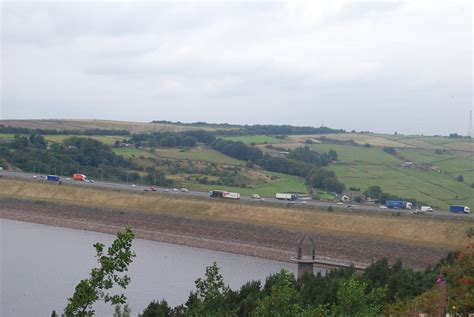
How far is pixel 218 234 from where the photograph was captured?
5553 cm

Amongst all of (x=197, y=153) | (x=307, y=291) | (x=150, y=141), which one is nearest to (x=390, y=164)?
(x=197, y=153)

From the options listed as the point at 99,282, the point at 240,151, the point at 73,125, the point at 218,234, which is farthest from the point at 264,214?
the point at 73,125

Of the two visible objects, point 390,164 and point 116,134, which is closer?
point 390,164

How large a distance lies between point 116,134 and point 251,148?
118ft

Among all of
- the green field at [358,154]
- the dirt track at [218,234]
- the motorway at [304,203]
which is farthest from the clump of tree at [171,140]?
the dirt track at [218,234]

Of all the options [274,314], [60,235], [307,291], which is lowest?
[60,235]

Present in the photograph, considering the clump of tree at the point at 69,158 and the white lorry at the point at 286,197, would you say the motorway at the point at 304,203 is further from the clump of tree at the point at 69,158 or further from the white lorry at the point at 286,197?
the clump of tree at the point at 69,158

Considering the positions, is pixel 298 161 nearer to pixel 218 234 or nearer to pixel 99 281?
pixel 218 234

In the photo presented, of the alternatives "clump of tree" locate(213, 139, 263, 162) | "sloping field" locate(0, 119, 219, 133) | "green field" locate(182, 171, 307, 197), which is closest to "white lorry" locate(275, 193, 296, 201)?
"green field" locate(182, 171, 307, 197)

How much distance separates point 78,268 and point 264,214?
69.8 ft

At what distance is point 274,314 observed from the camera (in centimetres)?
1592

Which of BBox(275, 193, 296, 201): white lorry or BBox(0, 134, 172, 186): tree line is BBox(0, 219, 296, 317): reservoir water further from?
BBox(0, 134, 172, 186): tree line

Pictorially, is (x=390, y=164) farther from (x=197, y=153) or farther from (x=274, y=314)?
(x=274, y=314)

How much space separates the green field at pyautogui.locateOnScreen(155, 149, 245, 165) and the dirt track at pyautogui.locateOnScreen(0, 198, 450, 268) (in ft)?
112
